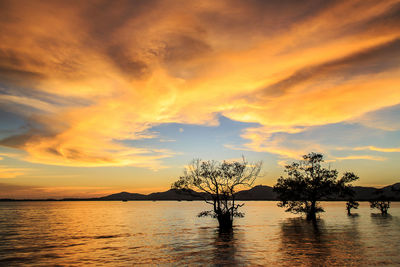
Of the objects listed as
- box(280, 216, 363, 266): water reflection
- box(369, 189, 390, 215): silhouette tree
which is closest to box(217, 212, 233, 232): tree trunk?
box(280, 216, 363, 266): water reflection

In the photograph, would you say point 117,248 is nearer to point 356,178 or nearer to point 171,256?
point 171,256

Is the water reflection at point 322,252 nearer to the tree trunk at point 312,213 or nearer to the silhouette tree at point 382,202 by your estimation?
the tree trunk at point 312,213

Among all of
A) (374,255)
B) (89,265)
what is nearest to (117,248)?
(89,265)

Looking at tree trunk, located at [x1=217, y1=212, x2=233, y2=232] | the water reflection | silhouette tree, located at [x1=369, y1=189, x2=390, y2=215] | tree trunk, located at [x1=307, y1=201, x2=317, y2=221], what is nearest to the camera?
the water reflection

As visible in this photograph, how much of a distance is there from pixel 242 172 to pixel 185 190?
35.4 ft

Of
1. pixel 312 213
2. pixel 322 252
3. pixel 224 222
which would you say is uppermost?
pixel 312 213

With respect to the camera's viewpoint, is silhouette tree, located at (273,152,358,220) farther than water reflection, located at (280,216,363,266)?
Yes

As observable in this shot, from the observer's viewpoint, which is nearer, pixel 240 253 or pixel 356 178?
pixel 240 253

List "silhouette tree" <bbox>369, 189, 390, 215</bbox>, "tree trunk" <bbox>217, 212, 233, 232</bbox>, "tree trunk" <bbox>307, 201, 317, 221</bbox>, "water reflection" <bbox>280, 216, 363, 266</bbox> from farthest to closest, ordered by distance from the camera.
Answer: "silhouette tree" <bbox>369, 189, 390, 215</bbox>, "tree trunk" <bbox>307, 201, 317, 221</bbox>, "tree trunk" <bbox>217, 212, 233, 232</bbox>, "water reflection" <bbox>280, 216, 363, 266</bbox>

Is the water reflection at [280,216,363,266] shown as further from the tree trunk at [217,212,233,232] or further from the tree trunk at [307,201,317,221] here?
the tree trunk at [307,201,317,221]

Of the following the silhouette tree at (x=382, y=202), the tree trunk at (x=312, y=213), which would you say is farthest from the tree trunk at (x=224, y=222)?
the silhouette tree at (x=382, y=202)

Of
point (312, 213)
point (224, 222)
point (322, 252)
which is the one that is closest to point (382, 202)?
point (312, 213)

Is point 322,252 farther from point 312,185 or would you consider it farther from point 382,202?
point 382,202

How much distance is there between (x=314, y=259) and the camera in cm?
2753
